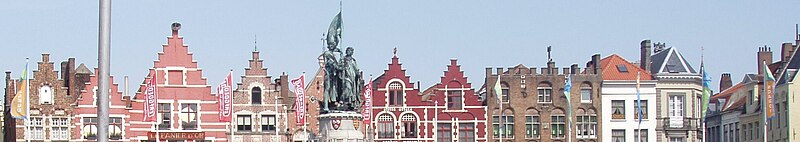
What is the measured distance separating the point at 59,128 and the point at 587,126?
23.9 metres

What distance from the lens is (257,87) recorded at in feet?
227

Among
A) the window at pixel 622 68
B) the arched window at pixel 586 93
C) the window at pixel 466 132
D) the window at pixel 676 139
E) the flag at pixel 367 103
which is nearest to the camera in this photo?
the flag at pixel 367 103

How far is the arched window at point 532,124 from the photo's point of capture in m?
74.4

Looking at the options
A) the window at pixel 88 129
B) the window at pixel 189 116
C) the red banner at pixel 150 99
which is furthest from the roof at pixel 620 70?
the window at pixel 88 129

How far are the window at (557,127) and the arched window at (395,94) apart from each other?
742 centimetres

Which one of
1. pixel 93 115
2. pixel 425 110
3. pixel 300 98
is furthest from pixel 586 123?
pixel 93 115

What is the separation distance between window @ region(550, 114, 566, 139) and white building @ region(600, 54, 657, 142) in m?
1.85

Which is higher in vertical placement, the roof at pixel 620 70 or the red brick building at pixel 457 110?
the roof at pixel 620 70

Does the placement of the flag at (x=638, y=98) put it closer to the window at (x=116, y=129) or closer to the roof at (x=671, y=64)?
the roof at (x=671, y=64)

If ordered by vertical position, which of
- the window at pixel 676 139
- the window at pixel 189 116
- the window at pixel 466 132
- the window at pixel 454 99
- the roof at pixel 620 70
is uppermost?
the roof at pixel 620 70

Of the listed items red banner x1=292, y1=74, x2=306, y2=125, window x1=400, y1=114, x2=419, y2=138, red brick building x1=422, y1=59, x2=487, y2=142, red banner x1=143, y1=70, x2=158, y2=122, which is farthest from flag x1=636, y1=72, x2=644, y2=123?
red banner x1=143, y1=70, x2=158, y2=122

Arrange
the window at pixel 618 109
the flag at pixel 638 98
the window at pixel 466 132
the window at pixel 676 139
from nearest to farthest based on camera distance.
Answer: the flag at pixel 638 98
the window at pixel 466 132
the window at pixel 618 109
the window at pixel 676 139

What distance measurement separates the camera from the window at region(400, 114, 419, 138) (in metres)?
72.7

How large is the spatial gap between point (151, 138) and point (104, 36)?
5442 cm
